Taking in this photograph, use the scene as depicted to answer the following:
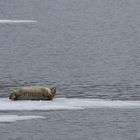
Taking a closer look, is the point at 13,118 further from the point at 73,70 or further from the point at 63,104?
the point at 73,70

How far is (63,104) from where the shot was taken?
1541 centimetres

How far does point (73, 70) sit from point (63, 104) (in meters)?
4.96

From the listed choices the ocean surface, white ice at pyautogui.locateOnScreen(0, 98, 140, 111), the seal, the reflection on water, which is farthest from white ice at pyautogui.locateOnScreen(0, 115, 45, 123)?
the reflection on water

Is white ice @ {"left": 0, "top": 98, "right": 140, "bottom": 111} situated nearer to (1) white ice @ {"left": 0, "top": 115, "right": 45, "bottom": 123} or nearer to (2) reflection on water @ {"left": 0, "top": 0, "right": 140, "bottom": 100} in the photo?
(1) white ice @ {"left": 0, "top": 115, "right": 45, "bottom": 123}

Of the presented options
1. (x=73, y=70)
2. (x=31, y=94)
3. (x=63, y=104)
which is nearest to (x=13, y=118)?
(x=63, y=104)

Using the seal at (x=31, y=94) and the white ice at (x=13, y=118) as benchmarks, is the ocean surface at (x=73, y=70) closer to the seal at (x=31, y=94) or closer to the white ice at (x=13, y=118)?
the white ice at (x=13, y=118)

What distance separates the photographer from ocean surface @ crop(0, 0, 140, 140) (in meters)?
13.8

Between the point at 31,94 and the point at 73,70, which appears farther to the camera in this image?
the point at 73,70

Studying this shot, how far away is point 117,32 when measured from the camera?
95.5 feet

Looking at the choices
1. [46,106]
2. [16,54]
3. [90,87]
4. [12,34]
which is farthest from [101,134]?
[12,34]

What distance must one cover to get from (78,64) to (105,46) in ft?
13.0

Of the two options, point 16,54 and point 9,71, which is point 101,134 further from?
point 16,54

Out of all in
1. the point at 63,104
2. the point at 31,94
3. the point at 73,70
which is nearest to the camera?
the point at 63,104

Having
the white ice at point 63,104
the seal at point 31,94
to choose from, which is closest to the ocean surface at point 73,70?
the white ice at point 63,104
